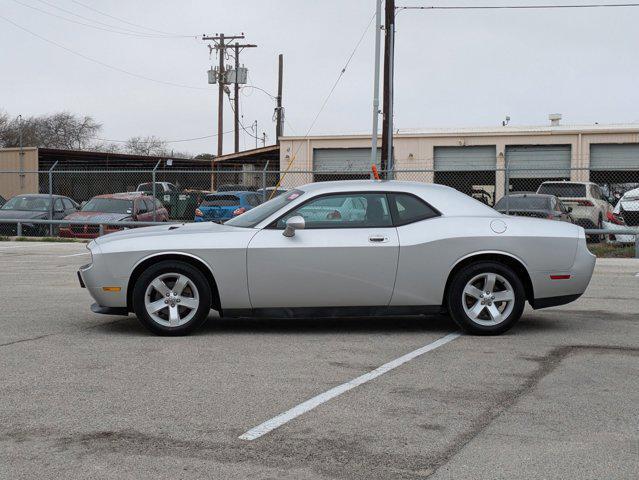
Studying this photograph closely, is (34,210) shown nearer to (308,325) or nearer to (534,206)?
(534,206)

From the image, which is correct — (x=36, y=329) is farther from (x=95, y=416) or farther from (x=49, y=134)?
(x=49, y=134)

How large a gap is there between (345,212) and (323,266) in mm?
580

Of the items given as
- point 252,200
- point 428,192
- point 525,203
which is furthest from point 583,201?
point 428,192

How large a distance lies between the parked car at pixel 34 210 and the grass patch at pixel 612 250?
45.7ft

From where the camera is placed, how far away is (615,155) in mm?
37312

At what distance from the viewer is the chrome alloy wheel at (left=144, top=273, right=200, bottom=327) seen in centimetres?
771

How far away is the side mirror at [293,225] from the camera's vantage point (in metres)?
7.64

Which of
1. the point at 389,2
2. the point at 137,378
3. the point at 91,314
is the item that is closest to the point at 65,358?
the point at 137,378

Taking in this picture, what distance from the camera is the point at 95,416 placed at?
5164 mm

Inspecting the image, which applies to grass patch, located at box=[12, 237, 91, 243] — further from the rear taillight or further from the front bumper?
the front bumper

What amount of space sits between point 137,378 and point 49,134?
85.8m

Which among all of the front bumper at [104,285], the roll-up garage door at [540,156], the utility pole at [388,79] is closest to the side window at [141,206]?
the utility pole at [388,79]

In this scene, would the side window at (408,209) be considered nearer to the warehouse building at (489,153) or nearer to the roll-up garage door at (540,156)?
the warehouse building at (489,153)

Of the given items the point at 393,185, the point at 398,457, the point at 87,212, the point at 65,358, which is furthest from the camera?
the point at 87,212
